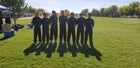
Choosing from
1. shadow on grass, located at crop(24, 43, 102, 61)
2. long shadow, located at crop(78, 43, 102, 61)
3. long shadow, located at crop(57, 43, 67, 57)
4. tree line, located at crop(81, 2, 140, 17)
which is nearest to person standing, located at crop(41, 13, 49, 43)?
shadow on grass, located at crop(24, 43, 102, 61)

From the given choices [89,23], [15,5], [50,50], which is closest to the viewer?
[50,50]

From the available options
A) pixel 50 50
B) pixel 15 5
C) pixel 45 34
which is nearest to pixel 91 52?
pixel 50 50

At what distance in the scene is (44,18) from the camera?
14.6 metres

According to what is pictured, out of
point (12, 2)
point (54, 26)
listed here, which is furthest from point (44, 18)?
point (12, 2)

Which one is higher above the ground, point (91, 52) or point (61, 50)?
point (61, 50)

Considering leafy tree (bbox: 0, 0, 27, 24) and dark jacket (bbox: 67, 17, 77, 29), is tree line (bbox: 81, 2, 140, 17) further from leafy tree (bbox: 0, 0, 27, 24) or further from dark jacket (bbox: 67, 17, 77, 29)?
dark jacket (bbox: 67, 17, 77, 29)

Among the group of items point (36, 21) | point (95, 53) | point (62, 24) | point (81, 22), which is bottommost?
point (95, 53)

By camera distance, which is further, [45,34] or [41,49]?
[45,34]

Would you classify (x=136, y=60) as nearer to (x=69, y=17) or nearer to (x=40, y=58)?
(x=40, y=58)

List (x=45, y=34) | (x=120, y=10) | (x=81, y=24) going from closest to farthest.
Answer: (x=81, y=24) → (x=45, y=34) → (x=120, y=10)

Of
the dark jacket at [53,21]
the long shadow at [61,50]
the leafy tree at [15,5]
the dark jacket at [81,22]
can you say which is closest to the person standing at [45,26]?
the dark jacket at [53,21]

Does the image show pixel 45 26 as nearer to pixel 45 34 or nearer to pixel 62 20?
pixel 45 34

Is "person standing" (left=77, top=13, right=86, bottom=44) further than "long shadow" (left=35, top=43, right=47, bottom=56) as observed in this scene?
Yes

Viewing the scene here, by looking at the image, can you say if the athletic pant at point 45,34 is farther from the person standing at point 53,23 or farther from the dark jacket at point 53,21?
the dark jacket at point 53,21
